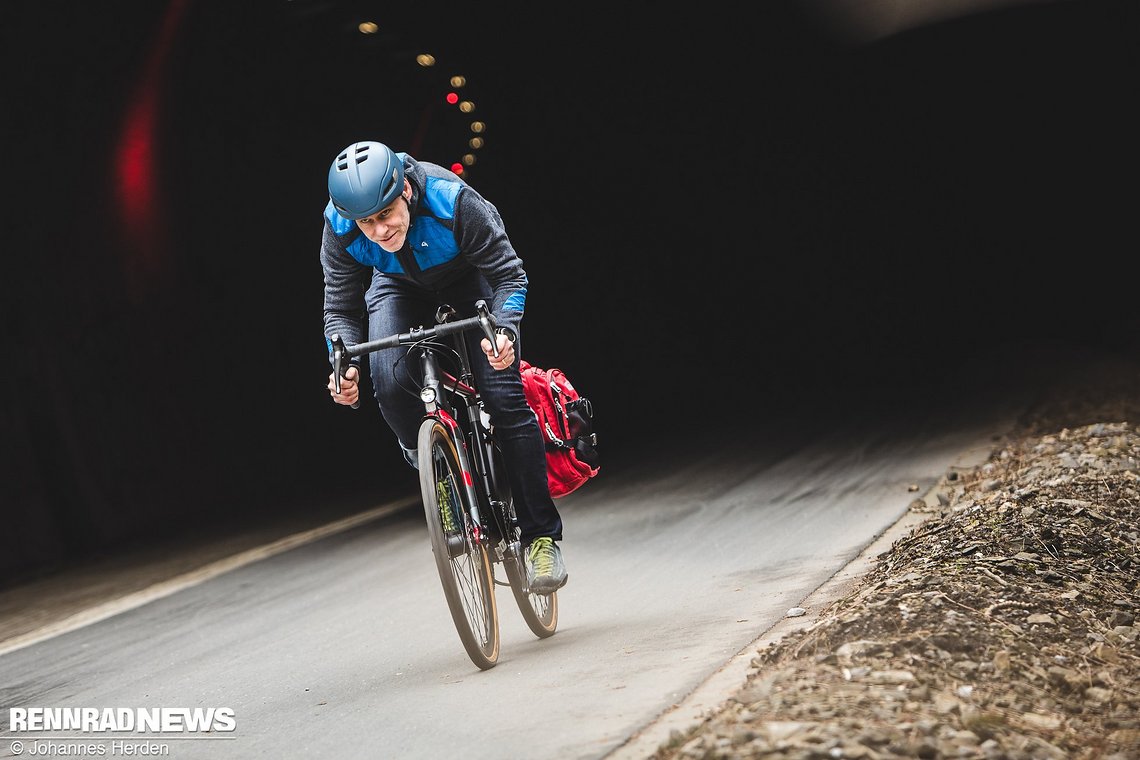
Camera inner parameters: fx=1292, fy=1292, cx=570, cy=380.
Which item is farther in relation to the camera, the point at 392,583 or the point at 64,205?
the point at 64,205

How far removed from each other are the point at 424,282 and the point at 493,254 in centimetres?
34

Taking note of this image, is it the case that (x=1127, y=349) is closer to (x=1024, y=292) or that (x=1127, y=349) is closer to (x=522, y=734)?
(x=1024, y=292)

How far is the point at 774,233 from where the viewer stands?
3322 cm

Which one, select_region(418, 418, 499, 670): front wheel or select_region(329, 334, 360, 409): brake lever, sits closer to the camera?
select_region(418, 418, 499, 670): front wheel

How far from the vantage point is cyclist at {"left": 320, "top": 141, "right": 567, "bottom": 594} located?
15.4 ft

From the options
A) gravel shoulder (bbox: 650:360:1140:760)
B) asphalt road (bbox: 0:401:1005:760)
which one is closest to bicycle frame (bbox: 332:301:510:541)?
asphalt road (bbox: 0:401:1005:760)

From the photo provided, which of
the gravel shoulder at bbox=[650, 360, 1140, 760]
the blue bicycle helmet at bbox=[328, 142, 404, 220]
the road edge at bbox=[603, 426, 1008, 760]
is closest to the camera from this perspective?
the gravel shoulder at bbox=[650, 360, 1140, 760]

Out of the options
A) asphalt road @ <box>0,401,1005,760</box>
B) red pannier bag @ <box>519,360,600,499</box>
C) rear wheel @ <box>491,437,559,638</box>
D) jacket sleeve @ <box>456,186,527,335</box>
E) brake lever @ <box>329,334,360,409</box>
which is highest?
jacket sleeve @ <box>456,186,527,335</box>

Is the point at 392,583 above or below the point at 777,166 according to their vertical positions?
below

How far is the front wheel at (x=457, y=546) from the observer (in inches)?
Answer: 183

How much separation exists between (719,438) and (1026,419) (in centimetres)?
339

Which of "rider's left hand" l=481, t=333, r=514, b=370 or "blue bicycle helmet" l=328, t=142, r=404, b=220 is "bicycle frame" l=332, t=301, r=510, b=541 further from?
"blue bicycle helmet" l=328, t=142, r=404, b=220

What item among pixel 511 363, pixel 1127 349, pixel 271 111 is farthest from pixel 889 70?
pixel 511 363

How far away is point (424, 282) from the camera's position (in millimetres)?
5164
